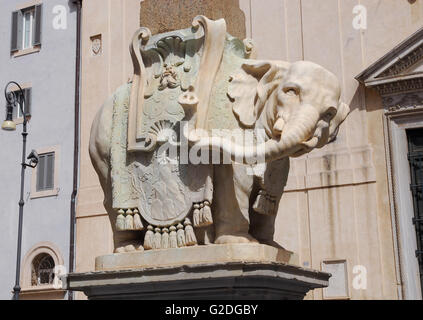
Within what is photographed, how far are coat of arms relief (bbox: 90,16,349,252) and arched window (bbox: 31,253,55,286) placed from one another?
43.4 ft

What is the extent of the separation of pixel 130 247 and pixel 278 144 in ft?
4.16

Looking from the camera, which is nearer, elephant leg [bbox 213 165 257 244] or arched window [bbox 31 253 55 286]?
elephant leg [bbox 213 165 257 244]

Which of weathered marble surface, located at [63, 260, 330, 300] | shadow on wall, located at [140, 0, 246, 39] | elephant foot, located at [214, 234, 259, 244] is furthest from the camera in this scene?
shadow on wall, located at [140, 0, 246, 39]

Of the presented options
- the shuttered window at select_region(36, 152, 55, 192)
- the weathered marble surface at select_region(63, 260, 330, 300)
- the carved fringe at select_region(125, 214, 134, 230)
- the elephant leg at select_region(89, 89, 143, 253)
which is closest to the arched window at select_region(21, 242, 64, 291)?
the shuttered window at select_region(36, 152, 55, 192)

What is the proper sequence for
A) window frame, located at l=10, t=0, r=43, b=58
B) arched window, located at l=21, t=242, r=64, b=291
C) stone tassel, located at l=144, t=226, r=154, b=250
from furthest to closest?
window frame, located at l=10, t=0, r=43, b=58 < arched window, located at l=21, t=242, r=64, b=291 < stone tassel, located at l=144, t=226, r=154, b=250

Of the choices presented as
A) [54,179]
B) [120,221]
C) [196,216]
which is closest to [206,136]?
[196,216]

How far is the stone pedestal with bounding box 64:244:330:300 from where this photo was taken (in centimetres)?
456

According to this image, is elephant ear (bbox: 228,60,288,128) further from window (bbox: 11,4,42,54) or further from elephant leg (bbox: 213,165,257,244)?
window (bbox: 11,4,42,54)

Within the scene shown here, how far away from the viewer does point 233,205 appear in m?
4.96

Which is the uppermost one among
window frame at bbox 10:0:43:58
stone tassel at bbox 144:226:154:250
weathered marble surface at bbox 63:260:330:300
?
window frame at bbox 10:0:43:58

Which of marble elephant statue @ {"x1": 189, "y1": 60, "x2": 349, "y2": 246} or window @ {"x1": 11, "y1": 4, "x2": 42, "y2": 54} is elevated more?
window @ {"x1": 11, "y1": 4, "x2": 42, "y2": 54}

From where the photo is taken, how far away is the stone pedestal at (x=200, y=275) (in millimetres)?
4559

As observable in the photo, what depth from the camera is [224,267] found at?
455 cm

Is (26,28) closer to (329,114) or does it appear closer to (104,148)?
(104,148)
